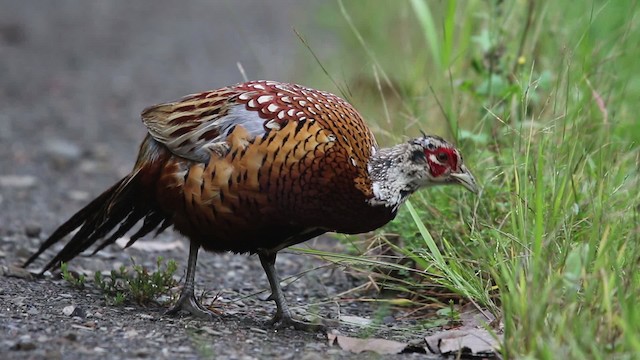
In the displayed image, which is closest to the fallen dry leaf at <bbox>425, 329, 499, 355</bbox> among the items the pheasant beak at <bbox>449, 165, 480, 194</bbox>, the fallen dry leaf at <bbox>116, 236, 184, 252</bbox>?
the pheasant beak at <bbox>449, 165, 480, 194</bbox>

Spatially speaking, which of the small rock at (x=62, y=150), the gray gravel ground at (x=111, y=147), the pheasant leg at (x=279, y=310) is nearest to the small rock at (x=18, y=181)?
the gray gravel ground at (x=111, y=147)

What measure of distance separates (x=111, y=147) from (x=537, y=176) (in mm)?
4667

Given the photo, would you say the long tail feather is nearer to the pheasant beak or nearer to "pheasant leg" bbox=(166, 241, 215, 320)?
"pheasant leg" bbox=(166, 241, 215, 320)

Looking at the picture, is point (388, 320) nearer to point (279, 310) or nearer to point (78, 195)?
point (279, 310)

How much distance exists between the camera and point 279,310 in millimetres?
4203

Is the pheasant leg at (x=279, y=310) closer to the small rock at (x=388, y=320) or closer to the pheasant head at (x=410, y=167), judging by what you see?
the small rock at (x=388, y=320)

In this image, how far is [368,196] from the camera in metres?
3.91

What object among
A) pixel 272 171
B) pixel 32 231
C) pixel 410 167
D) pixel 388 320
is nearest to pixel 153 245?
pixel 32 231

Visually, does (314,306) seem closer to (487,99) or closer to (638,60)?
(487,99)

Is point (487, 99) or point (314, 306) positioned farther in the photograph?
point (487, 99)

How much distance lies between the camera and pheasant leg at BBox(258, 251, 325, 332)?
161 inches

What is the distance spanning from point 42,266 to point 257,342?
5.37 feet

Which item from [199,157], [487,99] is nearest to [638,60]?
[487,99]

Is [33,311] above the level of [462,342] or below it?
above
